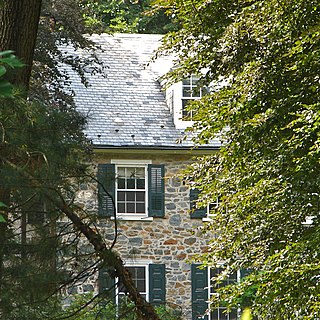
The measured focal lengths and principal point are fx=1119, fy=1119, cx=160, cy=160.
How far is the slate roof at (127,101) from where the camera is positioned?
75.2ft

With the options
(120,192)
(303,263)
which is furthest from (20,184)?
(120,192)

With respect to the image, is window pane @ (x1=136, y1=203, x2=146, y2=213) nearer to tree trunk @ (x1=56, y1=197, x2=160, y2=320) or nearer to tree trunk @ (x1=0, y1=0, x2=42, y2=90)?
tree trunk @ (x1=0, y1=0, x2=42, y2=90)

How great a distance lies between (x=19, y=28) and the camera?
920 cm

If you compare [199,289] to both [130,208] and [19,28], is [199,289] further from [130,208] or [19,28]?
[19,28]

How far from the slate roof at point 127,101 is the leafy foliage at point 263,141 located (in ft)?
23.1

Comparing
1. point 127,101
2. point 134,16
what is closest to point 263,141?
point 127,101

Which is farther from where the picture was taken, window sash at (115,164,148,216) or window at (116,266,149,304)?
window sash at (115,164,148,216)

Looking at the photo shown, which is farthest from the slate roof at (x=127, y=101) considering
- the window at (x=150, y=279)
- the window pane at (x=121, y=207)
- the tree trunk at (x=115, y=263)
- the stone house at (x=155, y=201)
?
the tree trunk at (x=115, y=263)

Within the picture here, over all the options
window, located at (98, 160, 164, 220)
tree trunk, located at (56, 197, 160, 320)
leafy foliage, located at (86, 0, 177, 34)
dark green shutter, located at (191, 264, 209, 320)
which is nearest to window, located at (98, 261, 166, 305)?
dark green shutter, located at (191, 264, 209, 320)

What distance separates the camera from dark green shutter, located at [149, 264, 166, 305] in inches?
878

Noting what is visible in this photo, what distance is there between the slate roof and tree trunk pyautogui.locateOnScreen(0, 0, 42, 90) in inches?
515

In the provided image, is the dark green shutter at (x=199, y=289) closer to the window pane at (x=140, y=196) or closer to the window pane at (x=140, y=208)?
the window pane at (x=140, y=208)

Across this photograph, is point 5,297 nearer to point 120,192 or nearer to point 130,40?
point 120,192

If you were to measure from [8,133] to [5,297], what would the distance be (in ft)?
3.62
